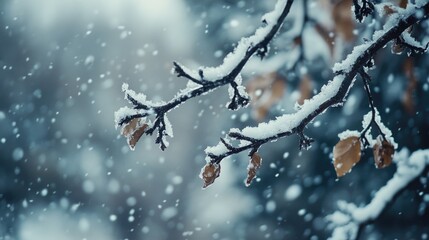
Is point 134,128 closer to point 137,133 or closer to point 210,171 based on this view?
point 137,133

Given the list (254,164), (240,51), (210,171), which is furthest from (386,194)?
(240,51)

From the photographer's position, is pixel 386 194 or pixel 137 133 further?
pixel 386 194

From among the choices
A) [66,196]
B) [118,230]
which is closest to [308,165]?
[118,230]

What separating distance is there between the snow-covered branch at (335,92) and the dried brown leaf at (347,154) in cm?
10

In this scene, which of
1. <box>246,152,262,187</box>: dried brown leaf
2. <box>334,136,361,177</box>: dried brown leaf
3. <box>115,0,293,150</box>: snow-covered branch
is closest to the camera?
<box>115,0,293,150</box>: snow-covered branch

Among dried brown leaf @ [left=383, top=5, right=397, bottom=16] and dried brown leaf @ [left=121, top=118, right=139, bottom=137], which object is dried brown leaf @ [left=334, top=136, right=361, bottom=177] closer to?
dried brown leaf @ [left=383, top=5, right=397, bottom=16]

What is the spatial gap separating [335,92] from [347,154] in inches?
8.0

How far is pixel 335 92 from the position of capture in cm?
130

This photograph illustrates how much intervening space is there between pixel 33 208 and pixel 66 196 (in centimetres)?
77

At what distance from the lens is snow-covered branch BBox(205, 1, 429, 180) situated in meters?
1.30

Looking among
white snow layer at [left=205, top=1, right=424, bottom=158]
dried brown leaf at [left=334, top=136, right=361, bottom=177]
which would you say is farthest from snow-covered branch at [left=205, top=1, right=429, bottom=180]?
dried brown leaf at [left=334, top=136, right=361, bottom=177]

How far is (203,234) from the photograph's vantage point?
9.79 meters

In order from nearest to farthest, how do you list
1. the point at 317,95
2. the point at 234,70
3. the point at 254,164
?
the point at 234,70, the point at 317,95, the point at 254,164

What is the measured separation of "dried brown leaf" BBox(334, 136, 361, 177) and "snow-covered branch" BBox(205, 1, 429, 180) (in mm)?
102
